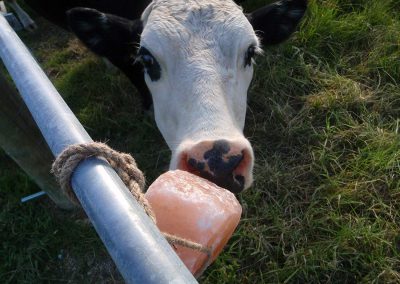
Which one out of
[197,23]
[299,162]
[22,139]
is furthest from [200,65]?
[299,162]

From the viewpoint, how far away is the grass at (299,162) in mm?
2521

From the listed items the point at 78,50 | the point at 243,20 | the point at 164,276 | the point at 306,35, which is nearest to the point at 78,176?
the point at 164,276

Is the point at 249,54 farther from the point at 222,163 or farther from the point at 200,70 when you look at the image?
the point at 222,163

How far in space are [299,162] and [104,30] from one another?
1715 millimetres

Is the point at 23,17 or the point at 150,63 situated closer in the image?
the point at 150,63

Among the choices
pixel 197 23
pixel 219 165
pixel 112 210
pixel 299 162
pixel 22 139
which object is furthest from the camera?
pixel 299 162

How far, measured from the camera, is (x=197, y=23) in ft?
7.39

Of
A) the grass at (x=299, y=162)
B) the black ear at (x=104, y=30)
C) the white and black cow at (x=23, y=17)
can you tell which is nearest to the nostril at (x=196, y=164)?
the grass at (x=299, y=162)

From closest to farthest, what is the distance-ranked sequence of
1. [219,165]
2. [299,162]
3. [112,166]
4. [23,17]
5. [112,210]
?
[112,210]
[112,166]
[219,165]
[299,162]
[23,17]

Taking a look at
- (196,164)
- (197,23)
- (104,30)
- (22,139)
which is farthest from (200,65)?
(22,139)

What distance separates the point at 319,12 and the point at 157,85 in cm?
220

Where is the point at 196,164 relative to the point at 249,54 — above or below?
below

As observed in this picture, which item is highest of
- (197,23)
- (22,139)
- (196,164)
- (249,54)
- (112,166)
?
(112,166)

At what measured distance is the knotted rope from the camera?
0.87 m
